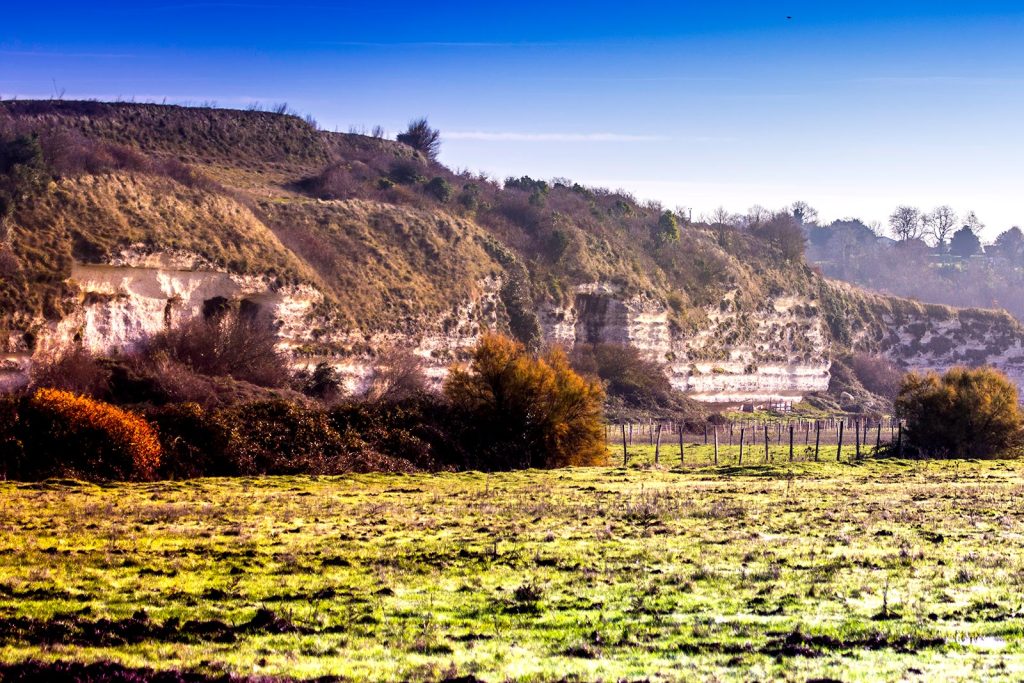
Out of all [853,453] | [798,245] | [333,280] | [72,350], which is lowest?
[853,453]

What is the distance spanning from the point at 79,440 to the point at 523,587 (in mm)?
26039

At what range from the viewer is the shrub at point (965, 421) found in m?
53.8

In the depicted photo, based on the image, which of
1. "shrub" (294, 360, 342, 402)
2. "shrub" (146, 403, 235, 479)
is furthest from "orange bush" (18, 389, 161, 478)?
"shrub" (294, 360, 342, 402)

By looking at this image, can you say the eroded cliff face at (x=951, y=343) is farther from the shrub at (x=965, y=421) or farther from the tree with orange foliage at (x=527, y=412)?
the tree with orange foliage at (x=527, y=412)

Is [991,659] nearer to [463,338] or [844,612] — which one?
[844,612]

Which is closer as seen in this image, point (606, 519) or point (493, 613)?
point (493, 613)

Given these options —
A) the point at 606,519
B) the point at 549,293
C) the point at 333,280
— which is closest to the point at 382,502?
the point at 606,519

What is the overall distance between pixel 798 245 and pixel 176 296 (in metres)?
91.9

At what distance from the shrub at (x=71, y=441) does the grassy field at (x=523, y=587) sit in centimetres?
675

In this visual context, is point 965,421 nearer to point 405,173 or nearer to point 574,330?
point 574,330

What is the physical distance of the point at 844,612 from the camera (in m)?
14.1

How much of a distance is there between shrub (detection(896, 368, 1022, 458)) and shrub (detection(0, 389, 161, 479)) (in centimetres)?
3516

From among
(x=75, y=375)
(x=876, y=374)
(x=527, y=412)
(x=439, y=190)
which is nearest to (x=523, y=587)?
(x=527, y=412)

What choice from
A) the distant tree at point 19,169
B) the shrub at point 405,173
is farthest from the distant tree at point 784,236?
the distant tree at point 19,169
